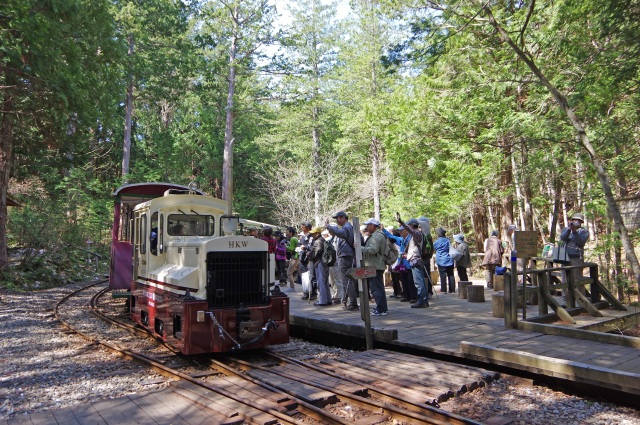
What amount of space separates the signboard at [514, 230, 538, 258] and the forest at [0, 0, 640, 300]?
1588mm

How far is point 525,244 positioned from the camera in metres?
7.51

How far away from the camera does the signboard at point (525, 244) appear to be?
745 centimetres

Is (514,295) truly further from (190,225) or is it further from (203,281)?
(190,225)

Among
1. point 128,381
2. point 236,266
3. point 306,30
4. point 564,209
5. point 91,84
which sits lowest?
point 128,381

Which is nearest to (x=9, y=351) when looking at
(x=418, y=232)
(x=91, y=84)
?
(x=418, y=232)

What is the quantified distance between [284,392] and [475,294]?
20.7 ft

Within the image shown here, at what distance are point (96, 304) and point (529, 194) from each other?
528 inches

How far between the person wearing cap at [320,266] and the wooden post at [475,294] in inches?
121

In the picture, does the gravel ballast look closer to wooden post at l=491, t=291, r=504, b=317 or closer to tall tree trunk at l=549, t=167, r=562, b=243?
wooden post at l=491, t=291, r=504, b=317

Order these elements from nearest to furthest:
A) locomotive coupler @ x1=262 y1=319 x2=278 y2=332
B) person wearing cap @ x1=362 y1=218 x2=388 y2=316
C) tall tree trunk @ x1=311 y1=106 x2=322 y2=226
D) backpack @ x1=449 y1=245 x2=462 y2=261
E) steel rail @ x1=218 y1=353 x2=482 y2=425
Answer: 1. steel rail @ x1=218 y1=353 x2=482 y2=425
2. locomotive coupler @ x1=262 y1=319 x2=278 y2=332
3. person wearing cap @ x1=362 y1=218 x2=388 y2=316
4. backpack @ x1=449 y1=245 x2=462 y2=261
5. tall tree trunk @ x1=311 y1=106 x2=322 y2=226

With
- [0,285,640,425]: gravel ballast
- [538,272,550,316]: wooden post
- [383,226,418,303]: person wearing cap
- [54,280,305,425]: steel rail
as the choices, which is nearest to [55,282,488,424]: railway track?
[54,280,305,425]: steel rail

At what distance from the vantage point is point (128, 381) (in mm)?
6117

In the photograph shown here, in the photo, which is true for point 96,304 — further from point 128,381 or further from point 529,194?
point 529,194

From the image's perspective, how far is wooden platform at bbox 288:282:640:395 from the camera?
511 centimetres
